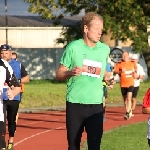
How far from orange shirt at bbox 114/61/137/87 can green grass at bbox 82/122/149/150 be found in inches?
147

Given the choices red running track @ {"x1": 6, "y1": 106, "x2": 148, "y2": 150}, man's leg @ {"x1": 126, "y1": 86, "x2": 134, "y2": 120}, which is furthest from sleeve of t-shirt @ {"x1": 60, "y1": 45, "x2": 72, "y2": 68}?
man's leg @ {"x1": 126, "y1": 86, "x2": 134, "y2": 120}

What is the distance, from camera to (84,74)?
360 inches

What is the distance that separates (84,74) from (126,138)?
744cm

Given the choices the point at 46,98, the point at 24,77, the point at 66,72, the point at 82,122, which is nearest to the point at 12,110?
the point at 24,77

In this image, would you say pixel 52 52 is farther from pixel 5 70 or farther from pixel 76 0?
pixel 5 70

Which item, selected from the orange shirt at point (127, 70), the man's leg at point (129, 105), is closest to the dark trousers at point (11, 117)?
the man's leg at point (129, 105)

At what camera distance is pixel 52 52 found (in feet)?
168

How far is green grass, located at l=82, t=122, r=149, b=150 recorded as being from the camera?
576 inches

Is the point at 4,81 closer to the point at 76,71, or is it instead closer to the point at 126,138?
the point at 76,71

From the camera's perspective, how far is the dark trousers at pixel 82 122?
9.21 metres

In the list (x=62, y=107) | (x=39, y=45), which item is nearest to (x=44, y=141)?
(x=62, y=107)

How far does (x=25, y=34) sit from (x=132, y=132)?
46360 mm

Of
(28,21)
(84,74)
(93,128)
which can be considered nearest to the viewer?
(84,74)

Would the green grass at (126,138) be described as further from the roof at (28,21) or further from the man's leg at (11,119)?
the roof at (28,21)
